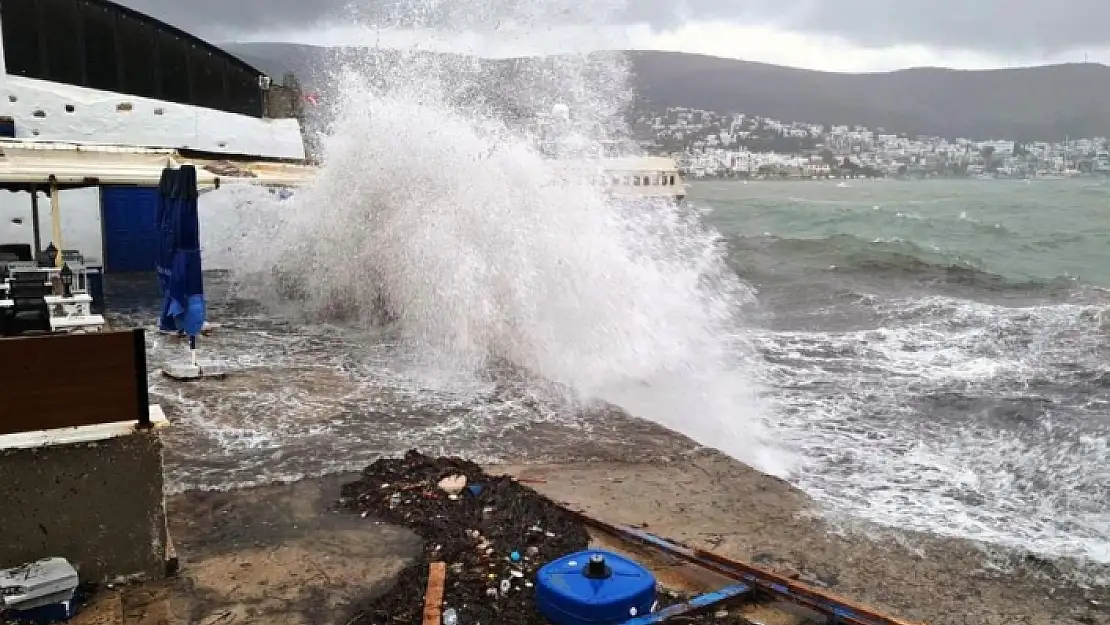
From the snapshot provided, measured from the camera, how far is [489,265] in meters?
11.3

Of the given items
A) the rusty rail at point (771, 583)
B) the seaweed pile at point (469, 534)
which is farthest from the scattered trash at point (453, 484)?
the rusty rail at point (771, 583)

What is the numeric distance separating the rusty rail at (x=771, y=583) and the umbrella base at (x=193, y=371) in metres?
5.16

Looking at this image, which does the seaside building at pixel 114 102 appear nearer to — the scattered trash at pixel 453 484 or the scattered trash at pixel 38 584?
the scattered trash at pixel 453 484

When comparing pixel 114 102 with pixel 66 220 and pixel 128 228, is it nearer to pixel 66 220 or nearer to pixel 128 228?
pixel 128 228

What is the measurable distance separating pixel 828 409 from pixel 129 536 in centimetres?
716

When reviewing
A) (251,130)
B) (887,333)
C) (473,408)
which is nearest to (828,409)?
(473,408)

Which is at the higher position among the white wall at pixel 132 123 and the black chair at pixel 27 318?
the white wall at pixel 132 123

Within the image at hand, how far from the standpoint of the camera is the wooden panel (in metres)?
3.55

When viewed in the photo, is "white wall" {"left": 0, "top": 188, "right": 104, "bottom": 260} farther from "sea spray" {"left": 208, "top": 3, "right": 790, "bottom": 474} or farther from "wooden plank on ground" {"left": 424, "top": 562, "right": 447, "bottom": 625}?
"wooden plank on ground" {"left": 424, "top": 562, "right": 447, "bottom": 625}

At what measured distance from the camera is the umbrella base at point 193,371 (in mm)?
8406

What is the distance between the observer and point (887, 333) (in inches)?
577

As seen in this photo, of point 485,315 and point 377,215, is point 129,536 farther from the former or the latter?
point 377,215

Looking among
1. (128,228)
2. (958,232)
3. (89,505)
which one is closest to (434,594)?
(89,505)

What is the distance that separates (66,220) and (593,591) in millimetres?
15627
